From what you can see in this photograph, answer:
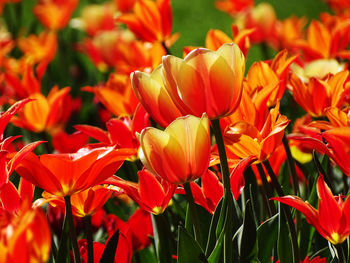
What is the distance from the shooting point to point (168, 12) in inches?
69.6

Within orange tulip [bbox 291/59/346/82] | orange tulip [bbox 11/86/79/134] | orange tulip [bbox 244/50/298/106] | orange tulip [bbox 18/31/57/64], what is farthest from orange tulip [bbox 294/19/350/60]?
orange tulip [bbox 18/31/57/64]

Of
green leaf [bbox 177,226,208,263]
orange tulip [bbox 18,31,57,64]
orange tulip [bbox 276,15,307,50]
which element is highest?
green leaf [bbox 177,226,208,263]

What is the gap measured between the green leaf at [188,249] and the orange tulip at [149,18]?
100cm

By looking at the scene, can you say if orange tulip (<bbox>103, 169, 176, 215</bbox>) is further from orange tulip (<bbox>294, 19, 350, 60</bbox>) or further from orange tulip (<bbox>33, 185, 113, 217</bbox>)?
orange tulip (<bbox>294, 19, 350, 60</bbox>)

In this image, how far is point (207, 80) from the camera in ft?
2.84

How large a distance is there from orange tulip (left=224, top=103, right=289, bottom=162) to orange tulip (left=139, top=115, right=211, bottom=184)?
0.10 meters

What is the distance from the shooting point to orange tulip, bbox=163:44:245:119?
0.85 m

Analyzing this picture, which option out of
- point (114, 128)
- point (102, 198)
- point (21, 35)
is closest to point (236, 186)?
point (102, 198)

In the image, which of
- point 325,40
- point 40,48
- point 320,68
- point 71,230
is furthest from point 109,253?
point 40,48

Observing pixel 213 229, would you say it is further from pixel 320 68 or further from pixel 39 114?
pixel 39 114

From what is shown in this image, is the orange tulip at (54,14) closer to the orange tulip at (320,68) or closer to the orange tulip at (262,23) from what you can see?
the orange tulip at (262,23)

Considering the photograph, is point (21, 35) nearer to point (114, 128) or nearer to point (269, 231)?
point (114, 128)

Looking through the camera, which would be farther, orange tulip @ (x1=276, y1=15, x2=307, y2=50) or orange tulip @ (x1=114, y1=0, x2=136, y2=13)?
orange tulip @ (x1=114, y1=0, x2=136, y2=13)

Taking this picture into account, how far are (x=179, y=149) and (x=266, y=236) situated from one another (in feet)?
0.84
